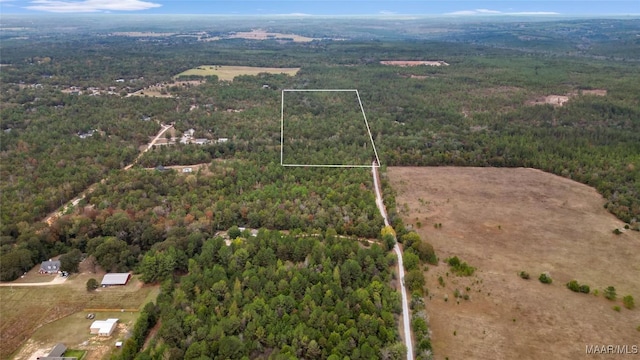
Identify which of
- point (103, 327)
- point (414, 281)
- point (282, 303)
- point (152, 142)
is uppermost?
point (152, 142)

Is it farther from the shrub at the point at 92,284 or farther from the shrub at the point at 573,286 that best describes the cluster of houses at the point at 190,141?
the shrub at the point at 573,286

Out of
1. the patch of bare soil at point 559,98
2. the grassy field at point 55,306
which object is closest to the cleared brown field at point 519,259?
the grassy field at point 55,306

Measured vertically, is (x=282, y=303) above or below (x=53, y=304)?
above

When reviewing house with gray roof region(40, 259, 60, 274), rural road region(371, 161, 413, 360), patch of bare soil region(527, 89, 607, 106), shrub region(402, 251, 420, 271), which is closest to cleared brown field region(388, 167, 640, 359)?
shrub region(402, 251, 420, 271)

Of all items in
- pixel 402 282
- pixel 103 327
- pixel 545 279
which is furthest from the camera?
pixel 545 279

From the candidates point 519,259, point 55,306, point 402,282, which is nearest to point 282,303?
point 402,282

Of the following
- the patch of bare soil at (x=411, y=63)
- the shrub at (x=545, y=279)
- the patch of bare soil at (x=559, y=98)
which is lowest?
the shrub at (x=545, y=279)

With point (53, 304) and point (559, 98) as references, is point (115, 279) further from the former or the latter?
point (559, 98)
